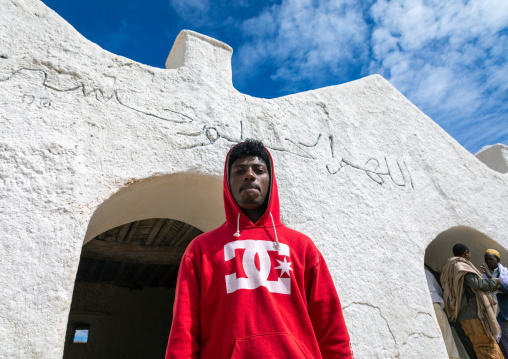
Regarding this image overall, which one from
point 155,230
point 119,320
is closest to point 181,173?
point 155,230

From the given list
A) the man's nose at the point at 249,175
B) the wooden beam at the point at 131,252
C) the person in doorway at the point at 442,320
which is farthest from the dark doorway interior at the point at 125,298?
the man's nose at the point at 249,175

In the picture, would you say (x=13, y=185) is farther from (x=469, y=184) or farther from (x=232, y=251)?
(x=469, y=184)

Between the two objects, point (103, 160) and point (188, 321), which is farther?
point (103, 160)

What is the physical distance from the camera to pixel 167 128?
101 inches

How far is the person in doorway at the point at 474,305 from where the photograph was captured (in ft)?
10.0

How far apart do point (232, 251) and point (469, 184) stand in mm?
3410

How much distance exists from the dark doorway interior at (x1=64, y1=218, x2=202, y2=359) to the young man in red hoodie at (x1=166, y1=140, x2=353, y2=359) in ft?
9.29

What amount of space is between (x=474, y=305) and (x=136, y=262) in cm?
393

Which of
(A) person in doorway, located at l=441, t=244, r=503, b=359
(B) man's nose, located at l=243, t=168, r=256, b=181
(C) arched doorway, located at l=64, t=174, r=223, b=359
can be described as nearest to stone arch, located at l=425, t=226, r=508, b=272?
(A) person in doorway, located at l=441, t=244, r=503, b=359

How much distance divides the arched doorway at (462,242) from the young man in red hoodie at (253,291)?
2581 mm

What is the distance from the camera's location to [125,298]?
6.36m

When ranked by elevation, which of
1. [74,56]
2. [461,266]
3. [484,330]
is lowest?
[484,330]

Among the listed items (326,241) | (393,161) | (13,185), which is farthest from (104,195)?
(393,161)

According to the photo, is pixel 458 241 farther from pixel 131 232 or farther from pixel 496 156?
pixel 131 232
